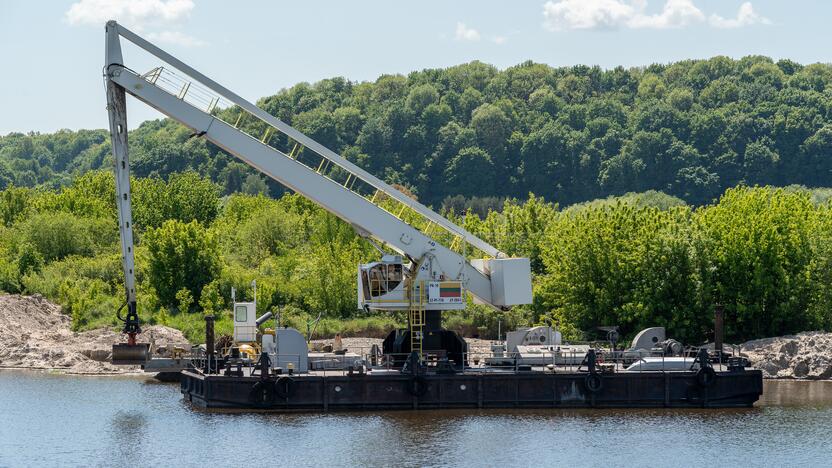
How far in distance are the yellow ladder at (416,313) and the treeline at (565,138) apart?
98.4 meters

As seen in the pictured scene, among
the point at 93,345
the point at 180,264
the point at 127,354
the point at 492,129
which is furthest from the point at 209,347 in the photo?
the point at 492,129

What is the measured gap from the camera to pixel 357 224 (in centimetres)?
5047

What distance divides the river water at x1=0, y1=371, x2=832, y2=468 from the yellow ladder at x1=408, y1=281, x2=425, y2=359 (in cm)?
370

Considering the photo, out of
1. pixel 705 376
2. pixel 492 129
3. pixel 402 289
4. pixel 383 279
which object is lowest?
pixel 705 376

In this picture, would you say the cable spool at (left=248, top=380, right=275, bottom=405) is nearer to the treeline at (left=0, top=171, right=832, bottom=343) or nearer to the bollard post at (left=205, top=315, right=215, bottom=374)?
the bollard post at (left=205, top=315, right=215, bottom=374)

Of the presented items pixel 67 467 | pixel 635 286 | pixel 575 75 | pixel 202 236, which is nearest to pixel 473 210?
pixel 575 75

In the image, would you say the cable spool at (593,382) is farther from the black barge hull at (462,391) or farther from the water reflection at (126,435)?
the water reflection at (126,435)

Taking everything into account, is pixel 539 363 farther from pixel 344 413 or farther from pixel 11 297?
pixel 11 297

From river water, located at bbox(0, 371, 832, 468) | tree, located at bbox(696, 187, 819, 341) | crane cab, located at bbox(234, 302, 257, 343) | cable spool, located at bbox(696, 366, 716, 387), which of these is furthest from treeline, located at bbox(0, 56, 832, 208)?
cable spool, located at bbox(696, 366, 716, 387)

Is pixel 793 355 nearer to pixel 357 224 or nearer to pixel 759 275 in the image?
pixel 759 275

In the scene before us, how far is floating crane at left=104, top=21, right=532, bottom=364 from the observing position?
159 ft

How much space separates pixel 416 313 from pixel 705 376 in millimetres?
11299

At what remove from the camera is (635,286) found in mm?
67000

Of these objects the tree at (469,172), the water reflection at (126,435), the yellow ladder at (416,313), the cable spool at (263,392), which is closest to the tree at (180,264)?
the water reflection at (126,435)
